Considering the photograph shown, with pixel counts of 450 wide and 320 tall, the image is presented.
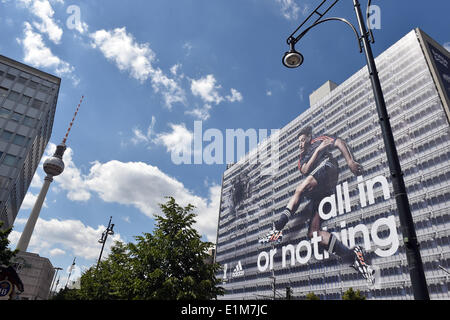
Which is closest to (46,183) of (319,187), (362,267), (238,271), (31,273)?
(31,273)

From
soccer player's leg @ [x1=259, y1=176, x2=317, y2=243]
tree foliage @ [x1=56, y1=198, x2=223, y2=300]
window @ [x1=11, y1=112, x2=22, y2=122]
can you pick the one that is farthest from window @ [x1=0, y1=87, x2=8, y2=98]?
soccer player's leg @ [x1=259, y1=176, x2=317, y2=243]

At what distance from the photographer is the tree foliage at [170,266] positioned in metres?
14.4

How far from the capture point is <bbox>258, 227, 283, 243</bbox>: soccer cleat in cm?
9621

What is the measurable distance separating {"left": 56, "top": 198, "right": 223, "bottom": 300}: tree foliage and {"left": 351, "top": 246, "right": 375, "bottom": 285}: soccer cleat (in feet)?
193

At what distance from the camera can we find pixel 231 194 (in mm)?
133125

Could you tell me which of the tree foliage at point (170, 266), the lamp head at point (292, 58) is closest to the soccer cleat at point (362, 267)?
the tree foliage at point (170, 266)

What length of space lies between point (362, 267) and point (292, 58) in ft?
229

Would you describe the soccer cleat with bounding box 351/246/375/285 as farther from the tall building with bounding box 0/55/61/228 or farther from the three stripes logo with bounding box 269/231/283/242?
the tall building with bounding box 0/55/61/228

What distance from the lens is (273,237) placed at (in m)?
98.6

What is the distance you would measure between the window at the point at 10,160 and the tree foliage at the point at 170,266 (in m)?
54.1

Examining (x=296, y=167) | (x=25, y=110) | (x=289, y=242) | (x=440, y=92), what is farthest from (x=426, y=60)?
(x=25, y=110)

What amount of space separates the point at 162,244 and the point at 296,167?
88209 millimetres

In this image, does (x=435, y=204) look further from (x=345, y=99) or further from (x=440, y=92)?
(x=345, y=99)
